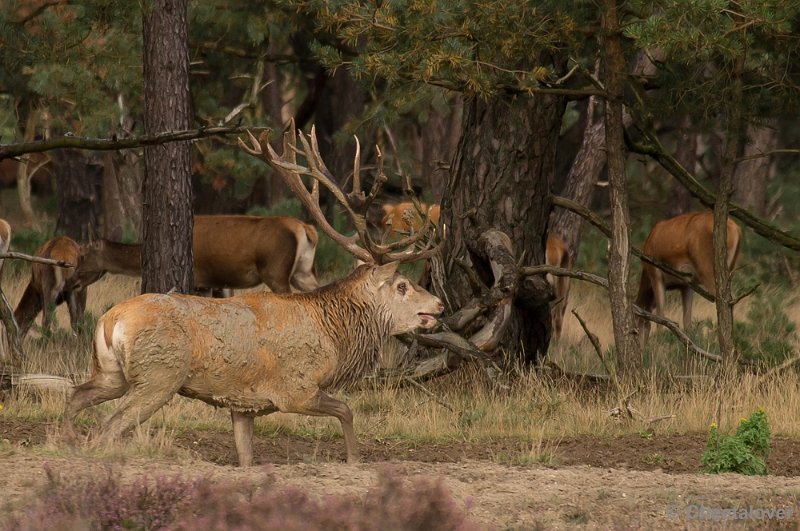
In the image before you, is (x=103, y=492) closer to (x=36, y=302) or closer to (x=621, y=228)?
(x=621, y=228)

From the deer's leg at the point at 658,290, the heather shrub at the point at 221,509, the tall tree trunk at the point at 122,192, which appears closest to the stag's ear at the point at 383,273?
the heather shrub at the point at 221,509

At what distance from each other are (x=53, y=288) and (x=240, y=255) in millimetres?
2163

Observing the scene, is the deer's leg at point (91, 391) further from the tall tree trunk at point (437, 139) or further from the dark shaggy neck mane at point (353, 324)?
the tall tree trunk at point (437, 139)

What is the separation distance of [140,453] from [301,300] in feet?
4.68

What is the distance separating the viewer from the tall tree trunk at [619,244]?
11383mm

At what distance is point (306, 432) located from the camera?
33.1ft

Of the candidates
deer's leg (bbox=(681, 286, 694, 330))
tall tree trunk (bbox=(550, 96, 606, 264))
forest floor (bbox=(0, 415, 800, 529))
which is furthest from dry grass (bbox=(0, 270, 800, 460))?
tall tree trunk (bbox=(550, 96, 606, 264))

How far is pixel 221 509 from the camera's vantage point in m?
5.47

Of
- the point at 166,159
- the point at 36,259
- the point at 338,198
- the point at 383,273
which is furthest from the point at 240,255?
the point at 383,273

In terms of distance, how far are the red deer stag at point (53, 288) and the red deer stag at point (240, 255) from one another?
0.18 metres

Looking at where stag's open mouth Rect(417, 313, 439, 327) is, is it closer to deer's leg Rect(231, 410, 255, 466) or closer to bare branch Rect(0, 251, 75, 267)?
deer's leg Rect(231, 410, 255, 466)

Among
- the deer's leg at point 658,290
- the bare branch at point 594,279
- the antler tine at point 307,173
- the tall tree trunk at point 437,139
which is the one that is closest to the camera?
the antler tine at point 307,173

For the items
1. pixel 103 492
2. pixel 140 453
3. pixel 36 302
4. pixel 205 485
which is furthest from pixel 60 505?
pixel 36 302

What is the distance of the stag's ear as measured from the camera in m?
9.01
